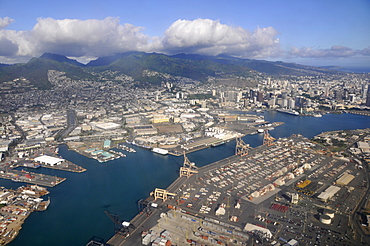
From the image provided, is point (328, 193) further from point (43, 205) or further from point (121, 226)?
point (43, 205)

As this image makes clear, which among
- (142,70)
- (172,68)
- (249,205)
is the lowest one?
(249,205)

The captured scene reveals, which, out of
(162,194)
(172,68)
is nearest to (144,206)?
(162,194)

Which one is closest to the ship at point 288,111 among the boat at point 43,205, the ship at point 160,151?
the ship at point 160,151

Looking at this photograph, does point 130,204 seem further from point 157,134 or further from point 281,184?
point 157,134

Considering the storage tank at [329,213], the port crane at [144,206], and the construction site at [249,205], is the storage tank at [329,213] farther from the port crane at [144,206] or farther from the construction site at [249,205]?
the port crane at [144,206]

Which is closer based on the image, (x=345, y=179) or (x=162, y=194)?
(x=162, y=194)

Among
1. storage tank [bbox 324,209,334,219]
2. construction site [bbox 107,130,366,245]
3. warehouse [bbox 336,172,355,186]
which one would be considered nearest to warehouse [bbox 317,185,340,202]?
construction site [bbox 107,130,366,245]

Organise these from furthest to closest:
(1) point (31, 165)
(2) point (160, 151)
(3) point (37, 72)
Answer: (3) point (37, 72) → (2) point (160, 151) → (1) point (31, 165)

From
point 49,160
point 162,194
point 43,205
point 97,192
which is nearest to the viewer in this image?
point 43,205
